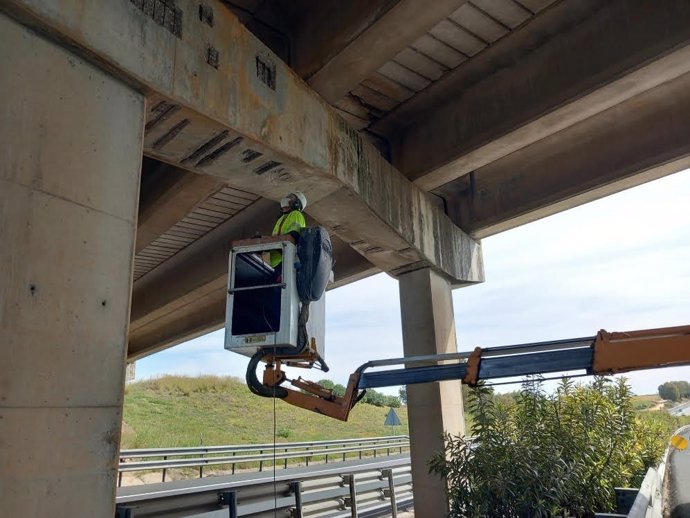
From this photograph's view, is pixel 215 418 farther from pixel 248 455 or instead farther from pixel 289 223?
pixel 289 223

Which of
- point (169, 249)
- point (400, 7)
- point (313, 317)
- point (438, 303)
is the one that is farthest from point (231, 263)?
point (169, 249)

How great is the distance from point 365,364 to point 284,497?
115 inches

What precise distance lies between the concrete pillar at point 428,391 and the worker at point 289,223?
13.6 ft

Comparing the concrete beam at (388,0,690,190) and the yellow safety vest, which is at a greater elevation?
the concrete beam at (388,0,690,190)

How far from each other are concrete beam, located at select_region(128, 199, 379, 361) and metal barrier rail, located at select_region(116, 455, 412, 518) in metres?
4.77

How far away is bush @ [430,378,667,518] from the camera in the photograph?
5523 millimetres

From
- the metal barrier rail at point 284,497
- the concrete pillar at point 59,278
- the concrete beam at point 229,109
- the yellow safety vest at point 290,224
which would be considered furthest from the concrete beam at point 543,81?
the concrete pillar at point 59,278

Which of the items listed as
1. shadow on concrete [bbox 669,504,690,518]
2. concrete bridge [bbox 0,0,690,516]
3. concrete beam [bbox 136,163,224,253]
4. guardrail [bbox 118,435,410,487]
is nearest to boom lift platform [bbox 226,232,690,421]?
concrete bridge [bbox 0,0,690,516]

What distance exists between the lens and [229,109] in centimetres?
510

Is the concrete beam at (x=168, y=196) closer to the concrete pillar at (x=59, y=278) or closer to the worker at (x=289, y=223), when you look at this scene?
the worker at (x=289, y=223)

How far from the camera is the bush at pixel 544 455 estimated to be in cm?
552

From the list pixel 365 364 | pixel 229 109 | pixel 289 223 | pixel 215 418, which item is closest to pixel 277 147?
pixel 229 109

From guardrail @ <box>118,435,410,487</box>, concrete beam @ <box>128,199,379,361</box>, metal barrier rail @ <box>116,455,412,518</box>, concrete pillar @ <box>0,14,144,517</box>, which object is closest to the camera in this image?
concrete pillar @ <box>0,14,144,517</box>

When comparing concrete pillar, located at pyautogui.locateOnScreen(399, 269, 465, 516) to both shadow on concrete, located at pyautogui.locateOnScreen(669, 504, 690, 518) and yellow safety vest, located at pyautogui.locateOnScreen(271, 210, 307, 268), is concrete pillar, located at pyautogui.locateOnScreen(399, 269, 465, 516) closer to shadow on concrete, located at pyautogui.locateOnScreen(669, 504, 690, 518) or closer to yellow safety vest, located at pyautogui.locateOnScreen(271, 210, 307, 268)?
shadow on concrete, located at pyautogui.locateOnScreen(669, 504, 690, 518)
